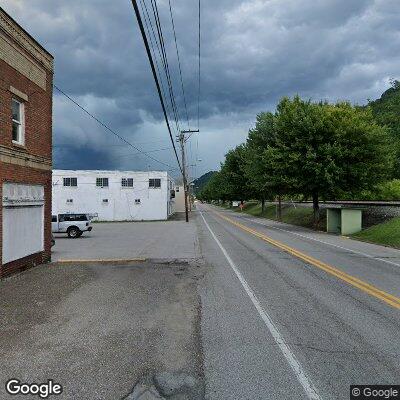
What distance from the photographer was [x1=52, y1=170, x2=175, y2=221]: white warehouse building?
190 ft

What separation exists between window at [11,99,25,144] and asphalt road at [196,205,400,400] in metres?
6.94

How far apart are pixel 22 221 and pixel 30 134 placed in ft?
9.08

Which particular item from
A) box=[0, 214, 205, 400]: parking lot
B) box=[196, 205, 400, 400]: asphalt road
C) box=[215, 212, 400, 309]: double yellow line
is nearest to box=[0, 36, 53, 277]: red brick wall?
box=[0, 214, 205, 400]: parking lot

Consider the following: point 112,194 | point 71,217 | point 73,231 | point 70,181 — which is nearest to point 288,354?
point 73,231

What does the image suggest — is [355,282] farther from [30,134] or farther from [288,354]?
[30,134]

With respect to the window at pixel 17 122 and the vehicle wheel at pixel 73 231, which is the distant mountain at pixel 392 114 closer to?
the vehicle wheel at pixel 73 231

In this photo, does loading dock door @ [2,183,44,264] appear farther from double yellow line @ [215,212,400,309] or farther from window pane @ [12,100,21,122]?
double yellow line @ [215,212,400,309]

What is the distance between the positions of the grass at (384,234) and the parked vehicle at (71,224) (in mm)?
18113

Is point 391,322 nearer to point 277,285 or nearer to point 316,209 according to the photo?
point 277,285

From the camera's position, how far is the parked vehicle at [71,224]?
31781mm

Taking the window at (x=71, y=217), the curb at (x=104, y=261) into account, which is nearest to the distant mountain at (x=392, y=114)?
the window at (x=71, y=217)

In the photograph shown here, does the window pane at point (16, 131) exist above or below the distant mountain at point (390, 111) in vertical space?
below

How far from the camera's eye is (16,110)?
1375cm

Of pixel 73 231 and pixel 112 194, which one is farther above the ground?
pixel 112 194
